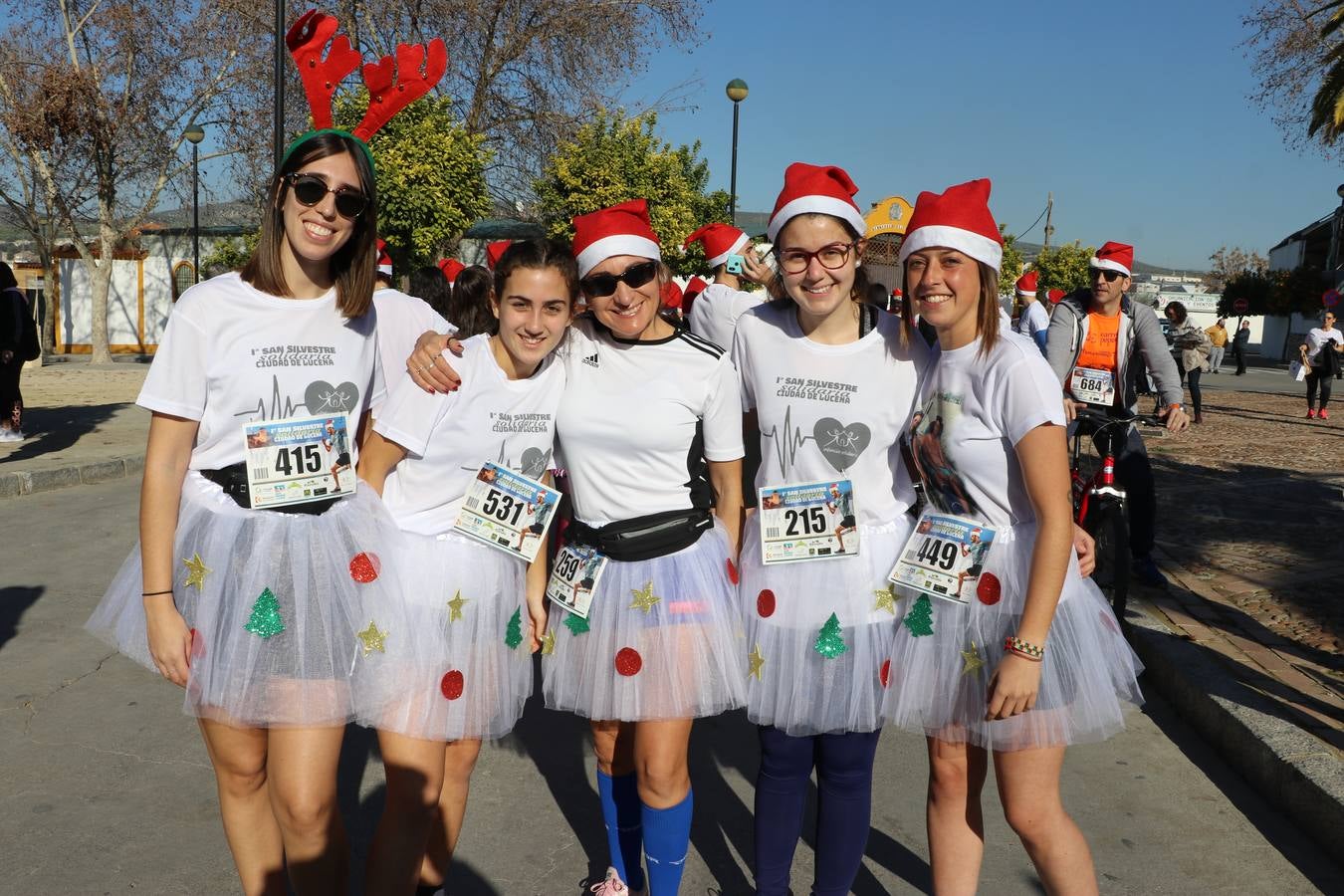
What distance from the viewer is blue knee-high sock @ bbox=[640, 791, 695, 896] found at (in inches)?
119

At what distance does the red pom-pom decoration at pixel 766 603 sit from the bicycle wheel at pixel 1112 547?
3.77 meters

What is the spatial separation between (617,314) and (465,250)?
31.6 meters

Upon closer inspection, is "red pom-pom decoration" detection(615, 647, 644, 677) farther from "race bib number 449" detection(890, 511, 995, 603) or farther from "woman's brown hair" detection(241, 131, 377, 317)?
"woman's brown hair" detection(241, 131, 377, 317)

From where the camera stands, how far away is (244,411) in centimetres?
263

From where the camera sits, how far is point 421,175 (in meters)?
18.1

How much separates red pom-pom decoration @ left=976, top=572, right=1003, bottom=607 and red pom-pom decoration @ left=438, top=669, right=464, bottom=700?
1.39m

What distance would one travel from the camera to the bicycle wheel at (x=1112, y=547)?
241 inches

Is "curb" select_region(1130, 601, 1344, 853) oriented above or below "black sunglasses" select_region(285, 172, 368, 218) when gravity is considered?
below

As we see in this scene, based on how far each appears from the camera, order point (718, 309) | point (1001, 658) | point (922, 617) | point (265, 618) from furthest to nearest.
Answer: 1. point (718, 309)
2. point (922, 617)
3. point (1001, 658)
4. point (265, 618)

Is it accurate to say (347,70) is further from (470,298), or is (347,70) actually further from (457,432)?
(470,298)

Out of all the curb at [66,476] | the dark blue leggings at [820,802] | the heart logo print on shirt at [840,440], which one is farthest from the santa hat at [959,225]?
the curb at [66,476]

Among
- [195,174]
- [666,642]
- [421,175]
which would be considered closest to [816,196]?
[666,642]

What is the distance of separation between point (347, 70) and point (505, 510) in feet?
4.28

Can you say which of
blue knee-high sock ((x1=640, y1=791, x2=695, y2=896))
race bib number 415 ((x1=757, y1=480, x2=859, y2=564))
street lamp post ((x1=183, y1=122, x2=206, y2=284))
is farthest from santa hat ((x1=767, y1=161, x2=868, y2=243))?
street lamp post ((x1=183, y1=122, x2=206, y2=284))
